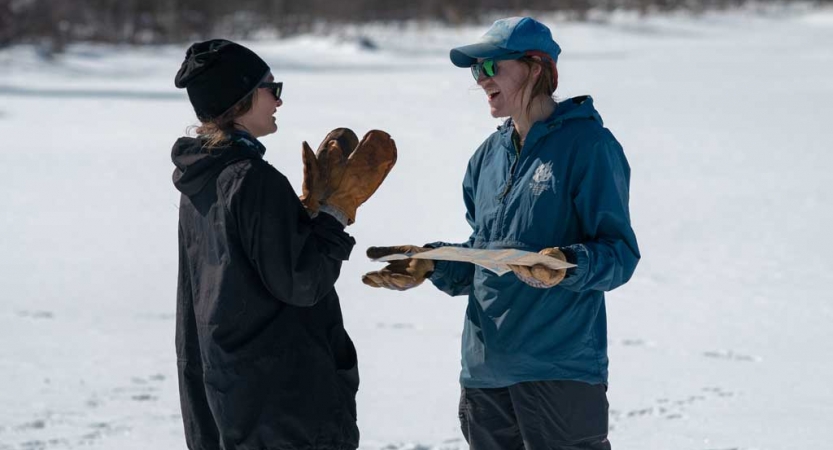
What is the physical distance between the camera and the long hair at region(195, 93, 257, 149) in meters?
2.44

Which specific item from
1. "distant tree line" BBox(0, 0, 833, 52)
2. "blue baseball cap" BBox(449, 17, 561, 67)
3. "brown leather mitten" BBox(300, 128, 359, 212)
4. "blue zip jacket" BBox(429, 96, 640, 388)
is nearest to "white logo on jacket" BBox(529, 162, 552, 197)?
"blue zip jacket" BBox(429, 96, 640, 388)

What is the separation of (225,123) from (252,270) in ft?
1.07

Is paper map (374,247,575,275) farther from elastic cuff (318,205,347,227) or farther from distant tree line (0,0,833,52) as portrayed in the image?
distant tree line (0,0,833,52)

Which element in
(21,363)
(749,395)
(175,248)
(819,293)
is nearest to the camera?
(749,395)

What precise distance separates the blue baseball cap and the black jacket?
20.8 inches

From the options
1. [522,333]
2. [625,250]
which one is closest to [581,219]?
[625,250]

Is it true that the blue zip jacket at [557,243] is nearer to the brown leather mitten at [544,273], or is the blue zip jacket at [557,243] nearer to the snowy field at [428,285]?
the brown leather mitten at [544,273]

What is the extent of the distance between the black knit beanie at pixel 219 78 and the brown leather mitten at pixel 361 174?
0.27 meters

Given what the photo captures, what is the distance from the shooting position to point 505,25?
2.60 m

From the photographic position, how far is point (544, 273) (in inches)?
93.7

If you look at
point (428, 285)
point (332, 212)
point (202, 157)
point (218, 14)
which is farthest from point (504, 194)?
point (218, 14)

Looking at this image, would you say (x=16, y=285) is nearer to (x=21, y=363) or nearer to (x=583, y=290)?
(x=21, y=363)

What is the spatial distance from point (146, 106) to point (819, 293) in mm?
11953

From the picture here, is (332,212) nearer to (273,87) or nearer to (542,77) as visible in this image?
(273,87)
